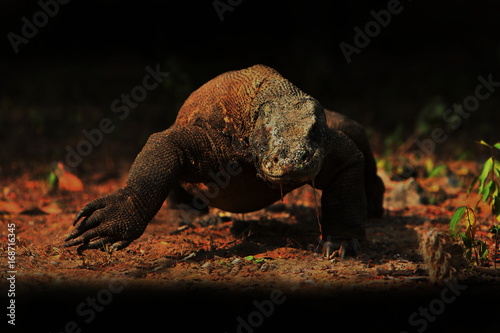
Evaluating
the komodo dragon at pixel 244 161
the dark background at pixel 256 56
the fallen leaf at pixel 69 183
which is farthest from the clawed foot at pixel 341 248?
the dark background at pixel 256 56

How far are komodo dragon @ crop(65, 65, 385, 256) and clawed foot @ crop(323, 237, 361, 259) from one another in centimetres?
1

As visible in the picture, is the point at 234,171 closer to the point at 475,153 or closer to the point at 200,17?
the point at 475,153

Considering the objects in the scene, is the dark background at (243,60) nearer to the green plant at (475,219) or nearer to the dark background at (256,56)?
the dark background at (256,56)

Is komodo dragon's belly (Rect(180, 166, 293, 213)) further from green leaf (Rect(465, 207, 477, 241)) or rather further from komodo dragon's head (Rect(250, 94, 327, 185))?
green leaf (Rect(465, 207, 477, 241))

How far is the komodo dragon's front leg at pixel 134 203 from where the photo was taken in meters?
4.58

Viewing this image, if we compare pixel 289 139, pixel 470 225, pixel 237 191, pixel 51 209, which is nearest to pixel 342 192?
pixel 237 191

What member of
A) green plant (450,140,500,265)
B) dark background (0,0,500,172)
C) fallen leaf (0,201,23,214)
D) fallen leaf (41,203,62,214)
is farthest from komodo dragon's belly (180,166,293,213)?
dark background (0,0,500,172)

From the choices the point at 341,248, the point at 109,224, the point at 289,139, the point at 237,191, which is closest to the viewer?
the point at 289,139

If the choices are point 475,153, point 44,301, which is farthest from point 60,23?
point 44,301

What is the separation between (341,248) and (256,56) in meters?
8.81

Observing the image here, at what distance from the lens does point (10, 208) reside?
6.55m

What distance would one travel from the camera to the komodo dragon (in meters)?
4.41

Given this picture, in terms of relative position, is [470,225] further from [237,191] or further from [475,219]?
[237,191]

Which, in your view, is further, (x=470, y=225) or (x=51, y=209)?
(x=51, y=209)
